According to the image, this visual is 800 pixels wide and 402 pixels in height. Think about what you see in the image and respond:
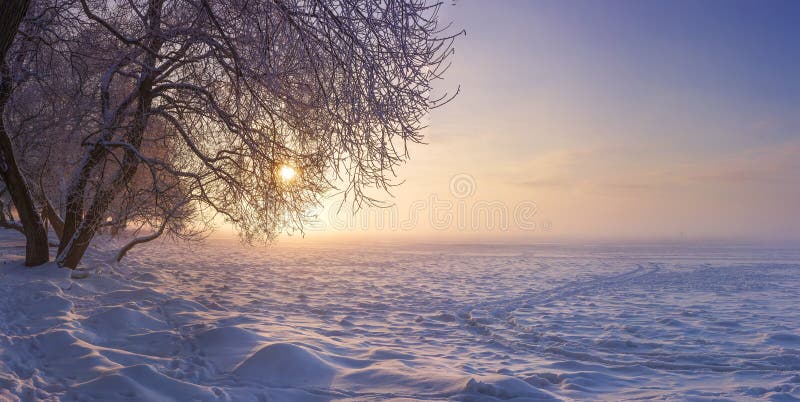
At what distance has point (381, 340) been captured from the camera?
8.15 meters

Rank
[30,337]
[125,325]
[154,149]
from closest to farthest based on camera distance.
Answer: [30,337] → [125,325] → [154,149]

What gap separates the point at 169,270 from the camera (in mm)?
17156

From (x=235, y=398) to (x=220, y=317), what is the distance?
4.52 metres

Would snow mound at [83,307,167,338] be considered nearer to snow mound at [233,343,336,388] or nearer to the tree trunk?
snow mound at [233,343,336,388]

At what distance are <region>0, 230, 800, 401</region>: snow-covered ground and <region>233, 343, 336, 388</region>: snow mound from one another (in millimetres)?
22

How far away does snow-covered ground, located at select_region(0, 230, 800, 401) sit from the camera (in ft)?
17.3

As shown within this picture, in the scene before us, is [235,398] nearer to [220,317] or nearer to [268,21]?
[268,21]

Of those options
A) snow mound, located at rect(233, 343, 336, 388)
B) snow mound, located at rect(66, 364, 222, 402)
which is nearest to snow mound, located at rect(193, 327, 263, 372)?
snow mound, located at rect(233, 343, 336, 388)

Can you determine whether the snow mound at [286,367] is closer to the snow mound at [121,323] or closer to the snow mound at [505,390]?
the snow mound at [505,390]

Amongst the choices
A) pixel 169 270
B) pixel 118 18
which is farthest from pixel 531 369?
pixel 169 270

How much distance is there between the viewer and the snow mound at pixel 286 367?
18.0ft

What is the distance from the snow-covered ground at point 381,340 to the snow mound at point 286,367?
2cm

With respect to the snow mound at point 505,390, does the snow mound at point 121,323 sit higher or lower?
higher

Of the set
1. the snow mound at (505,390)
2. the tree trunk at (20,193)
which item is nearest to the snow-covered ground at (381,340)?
the snow mound at (505,390)
